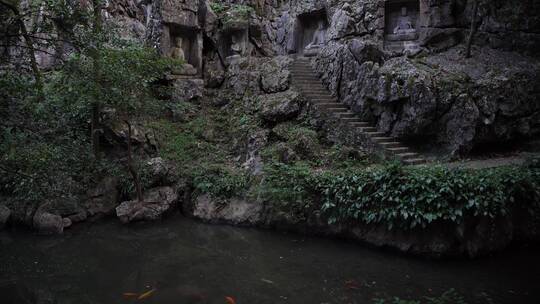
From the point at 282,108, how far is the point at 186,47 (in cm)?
716

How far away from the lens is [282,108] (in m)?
13.8

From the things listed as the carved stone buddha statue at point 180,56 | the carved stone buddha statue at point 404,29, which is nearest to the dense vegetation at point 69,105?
the carved stone buddha statue at point 180,56

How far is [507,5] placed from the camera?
1505 cm

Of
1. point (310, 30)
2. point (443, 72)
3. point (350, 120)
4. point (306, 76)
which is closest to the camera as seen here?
point (443, 72)

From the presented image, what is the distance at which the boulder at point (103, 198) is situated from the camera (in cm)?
1172

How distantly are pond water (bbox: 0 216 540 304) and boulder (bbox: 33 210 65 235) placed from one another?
0.32 m

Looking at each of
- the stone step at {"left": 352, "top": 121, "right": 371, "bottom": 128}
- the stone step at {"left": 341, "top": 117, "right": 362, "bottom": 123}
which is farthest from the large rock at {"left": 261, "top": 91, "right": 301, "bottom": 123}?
the stone step at {"left": 352, "top": 121, "right": 371, "bottom": 128}

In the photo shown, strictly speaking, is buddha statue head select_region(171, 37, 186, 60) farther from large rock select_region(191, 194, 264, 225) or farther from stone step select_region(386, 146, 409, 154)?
stone step select_region(386, 146, 409, 154)

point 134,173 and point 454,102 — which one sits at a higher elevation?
point 454,102

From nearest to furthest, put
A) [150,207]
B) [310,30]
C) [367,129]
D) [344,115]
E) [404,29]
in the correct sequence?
[150,207]
[367,129]
[344,115]
[404,29]
[310,30]

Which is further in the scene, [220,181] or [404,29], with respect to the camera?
[404,29]

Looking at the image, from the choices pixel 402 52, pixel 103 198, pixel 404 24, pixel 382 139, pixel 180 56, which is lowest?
pixel 103 198

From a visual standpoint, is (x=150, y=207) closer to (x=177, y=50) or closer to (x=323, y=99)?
(x=323, y=99)

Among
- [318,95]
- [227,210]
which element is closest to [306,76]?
[318,95]
